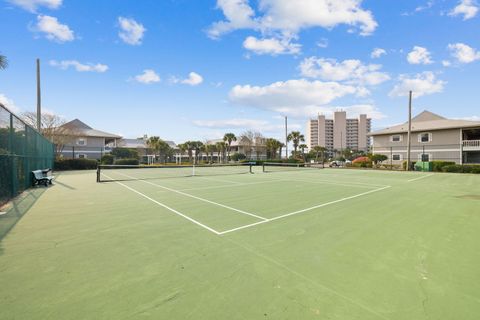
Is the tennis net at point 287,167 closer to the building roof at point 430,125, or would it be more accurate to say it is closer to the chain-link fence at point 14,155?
the building roof at point 430,125

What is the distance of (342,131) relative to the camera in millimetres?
148750

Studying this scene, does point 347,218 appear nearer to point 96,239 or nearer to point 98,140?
point 96,239

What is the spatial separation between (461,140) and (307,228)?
4072cm

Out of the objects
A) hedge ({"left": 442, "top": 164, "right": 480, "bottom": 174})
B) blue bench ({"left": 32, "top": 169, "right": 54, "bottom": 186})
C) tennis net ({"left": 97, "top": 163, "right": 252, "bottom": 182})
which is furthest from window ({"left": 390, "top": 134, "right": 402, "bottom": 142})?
blue bench ({"left": 32, "top": 169, "right": 54, "bottom": 186})

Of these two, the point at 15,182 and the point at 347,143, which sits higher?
the point at 347,143

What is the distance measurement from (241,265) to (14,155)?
426 inches

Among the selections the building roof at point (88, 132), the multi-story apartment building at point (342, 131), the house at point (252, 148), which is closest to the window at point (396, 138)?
the house at point (252, 148)

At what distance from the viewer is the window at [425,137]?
35.7 metres

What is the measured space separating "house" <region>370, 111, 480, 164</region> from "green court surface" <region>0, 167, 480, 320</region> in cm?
3210

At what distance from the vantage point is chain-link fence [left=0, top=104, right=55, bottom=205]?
8305 millimetres

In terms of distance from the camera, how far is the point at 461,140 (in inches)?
1297

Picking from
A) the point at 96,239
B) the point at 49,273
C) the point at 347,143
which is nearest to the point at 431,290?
the point at 49,273

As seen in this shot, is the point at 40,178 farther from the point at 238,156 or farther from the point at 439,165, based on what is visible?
the point at 238,156

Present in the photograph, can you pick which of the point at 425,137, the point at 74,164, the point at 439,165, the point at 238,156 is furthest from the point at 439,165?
the point at 238,156
